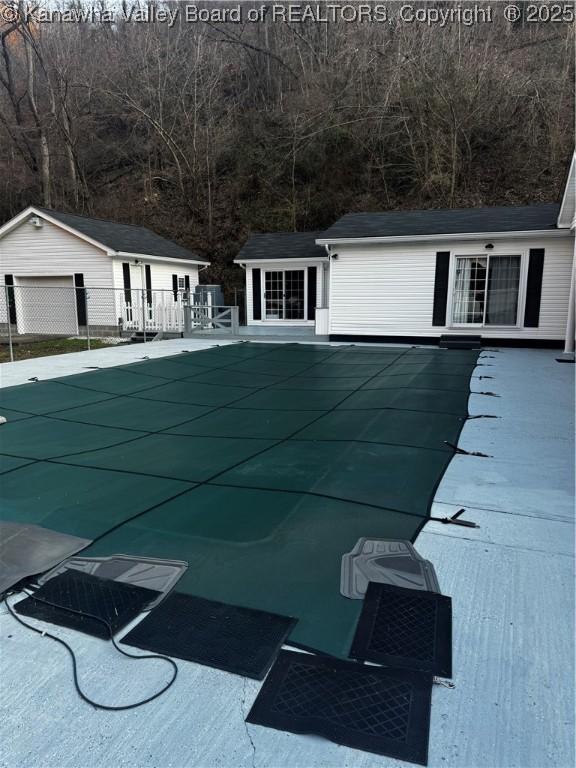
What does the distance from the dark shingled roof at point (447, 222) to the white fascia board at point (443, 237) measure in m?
0.08

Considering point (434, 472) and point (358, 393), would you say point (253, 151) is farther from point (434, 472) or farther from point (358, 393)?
point (434, 472)

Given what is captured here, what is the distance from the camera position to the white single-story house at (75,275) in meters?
13.8

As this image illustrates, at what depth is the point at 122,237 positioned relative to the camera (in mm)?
15086

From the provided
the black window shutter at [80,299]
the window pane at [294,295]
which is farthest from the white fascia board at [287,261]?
the black window shutter at [80,299]

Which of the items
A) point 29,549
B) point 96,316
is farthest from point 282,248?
point 29,549

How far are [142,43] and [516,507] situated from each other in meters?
24.9

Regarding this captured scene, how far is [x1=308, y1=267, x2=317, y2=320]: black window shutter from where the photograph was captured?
46.2 ft

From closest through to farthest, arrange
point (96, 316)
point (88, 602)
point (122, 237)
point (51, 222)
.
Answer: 1. point (88, 602)
2. point (51, 222)
3. point (96, 316)
4. point (122, 237)

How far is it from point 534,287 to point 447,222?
8.26 ft

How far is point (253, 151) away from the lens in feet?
70.2

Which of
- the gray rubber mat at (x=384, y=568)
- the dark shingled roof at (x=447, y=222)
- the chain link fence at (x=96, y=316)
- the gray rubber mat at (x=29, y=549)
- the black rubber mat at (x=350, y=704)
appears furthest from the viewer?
the chain link fence at (x=96, y=316)

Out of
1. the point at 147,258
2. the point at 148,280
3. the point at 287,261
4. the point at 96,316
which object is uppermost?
the point at 147,258

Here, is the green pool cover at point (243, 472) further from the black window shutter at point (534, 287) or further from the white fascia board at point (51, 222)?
the white fascia board at point (51, 222)

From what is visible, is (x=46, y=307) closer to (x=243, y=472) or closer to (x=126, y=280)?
(x=126, y=280)
